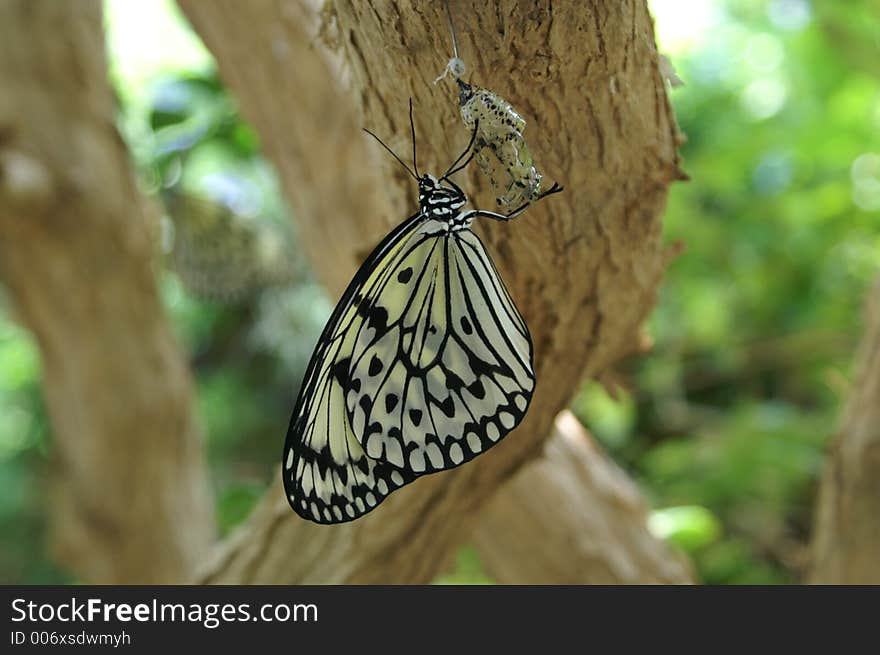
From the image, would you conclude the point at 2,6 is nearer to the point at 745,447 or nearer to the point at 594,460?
the point at 594,460

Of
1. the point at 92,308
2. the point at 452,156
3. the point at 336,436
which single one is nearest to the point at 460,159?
the point at 452,156

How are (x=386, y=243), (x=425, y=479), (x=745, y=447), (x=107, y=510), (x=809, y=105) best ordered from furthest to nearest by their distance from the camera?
(x=809, y=105)
(x=745, y=447)
(x=107, y=510)
(x=425, y=479)
(x=386, y=243)

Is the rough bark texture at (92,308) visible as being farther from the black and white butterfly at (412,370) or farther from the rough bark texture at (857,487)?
the rough bark texture at (857,487)

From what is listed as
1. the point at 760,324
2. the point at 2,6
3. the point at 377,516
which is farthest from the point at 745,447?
the point at 2,6

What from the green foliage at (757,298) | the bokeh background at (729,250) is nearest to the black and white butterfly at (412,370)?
the bokeh background at (729,250)

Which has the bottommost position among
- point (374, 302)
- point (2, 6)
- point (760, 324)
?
point (374, 302)

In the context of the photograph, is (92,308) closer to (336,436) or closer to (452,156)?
(336,436)

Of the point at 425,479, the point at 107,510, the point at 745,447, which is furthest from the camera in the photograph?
the point at 745,447
